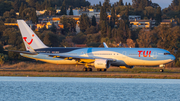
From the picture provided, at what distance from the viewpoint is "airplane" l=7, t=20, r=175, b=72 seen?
4707cm

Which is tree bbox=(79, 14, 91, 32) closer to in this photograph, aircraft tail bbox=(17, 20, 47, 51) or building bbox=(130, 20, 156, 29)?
building bbox=(130, 20, 156, 29)

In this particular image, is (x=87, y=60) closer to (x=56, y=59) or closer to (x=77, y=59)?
(x=77, y=59)

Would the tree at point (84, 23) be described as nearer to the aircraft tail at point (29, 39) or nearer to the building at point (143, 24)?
the building at point (143, 24)

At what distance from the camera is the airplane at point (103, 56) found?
4707 cm

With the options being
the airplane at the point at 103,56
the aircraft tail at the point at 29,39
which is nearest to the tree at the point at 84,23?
the aircraft tail at the point at 29,39

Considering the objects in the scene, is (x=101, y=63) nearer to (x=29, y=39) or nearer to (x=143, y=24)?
(x=29, y=39)

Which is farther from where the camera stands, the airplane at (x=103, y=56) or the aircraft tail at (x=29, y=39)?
the aircraft tail at (x=29, y=39)

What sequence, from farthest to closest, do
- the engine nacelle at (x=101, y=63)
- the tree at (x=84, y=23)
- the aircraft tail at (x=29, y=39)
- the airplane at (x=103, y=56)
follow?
1. the tree at (x=84, y=23)
2. the aircraft tail at (x=29, y=39)
3. the airplane at (x=103, y=56)
4. the engine nacelle at (x=101, y=63)

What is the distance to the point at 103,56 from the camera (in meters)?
48.9

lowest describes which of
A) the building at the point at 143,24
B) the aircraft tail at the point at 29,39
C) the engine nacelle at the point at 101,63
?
the engine nacelle at the point at 101,63

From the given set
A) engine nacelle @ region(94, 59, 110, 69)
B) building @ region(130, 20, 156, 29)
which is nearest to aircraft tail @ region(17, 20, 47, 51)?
engine nacelle @ region(94, 59, 110, 69)

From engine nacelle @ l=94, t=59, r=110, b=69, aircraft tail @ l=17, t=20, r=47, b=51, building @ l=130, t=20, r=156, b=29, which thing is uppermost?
building @ l=130, t=20, r=156, b=29

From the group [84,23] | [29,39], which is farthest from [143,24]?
[29,39]

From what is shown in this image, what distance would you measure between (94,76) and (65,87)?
8692 mm
